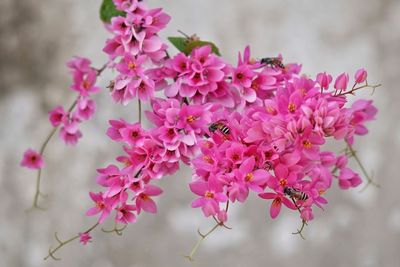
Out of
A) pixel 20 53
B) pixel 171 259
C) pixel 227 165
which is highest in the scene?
pixel 227 165

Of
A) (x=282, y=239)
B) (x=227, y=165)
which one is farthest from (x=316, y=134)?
(x=282, y=239)

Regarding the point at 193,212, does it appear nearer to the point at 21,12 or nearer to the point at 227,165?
the point at 21,12

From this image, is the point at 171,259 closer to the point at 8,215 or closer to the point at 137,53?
the point at 8,215

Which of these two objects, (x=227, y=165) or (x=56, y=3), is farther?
(x=56, y=3)

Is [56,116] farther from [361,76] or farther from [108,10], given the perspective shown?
[361,76]

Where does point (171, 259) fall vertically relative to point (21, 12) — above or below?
below

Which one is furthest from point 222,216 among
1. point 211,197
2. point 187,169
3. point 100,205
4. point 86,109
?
point 187,169

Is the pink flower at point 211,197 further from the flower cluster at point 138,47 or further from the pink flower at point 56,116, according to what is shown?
the pink flower at point 56,116
